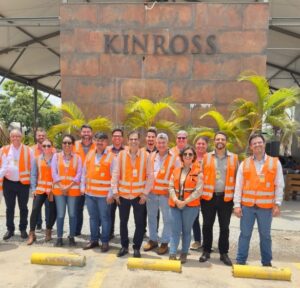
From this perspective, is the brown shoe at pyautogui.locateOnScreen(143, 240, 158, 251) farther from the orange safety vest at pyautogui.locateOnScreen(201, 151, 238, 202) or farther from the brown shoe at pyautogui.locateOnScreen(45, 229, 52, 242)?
the brown shoe at pyautogui.locateOnScreen(45, 229, 52, 242)

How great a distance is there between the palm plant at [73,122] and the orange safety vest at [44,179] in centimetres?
317

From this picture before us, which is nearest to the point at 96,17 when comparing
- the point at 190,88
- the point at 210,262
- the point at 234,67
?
the point at 190,88

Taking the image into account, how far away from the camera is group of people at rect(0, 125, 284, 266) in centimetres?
486

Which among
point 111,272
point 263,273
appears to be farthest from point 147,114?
point 263,273

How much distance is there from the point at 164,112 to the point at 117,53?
76.9 inches

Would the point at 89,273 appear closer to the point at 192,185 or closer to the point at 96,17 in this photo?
the point at 192,185

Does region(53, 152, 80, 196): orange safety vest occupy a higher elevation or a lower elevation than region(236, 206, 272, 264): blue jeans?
higher

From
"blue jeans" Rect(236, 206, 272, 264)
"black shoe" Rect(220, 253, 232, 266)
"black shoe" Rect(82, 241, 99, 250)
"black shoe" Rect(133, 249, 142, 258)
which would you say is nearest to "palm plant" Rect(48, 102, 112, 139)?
"black shoe" Rect(82, 241, 99, 250)

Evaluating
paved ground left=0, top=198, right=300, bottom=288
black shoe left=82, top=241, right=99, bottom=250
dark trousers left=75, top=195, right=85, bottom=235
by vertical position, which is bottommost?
paved ground left=0, top=198, right=300, bottom=288

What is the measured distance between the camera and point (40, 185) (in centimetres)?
581

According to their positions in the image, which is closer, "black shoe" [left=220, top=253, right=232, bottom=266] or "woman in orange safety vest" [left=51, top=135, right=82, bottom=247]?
"black shoe" [left=220, top=253, right=232, bottom=266]

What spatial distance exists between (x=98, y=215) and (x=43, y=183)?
98 cm

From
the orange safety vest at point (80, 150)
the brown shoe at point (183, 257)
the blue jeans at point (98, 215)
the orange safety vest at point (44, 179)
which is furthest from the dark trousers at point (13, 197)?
the brown shoe at point (183, 257)

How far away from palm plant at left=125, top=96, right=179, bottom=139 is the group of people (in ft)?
10.1
